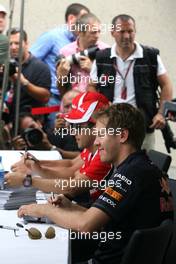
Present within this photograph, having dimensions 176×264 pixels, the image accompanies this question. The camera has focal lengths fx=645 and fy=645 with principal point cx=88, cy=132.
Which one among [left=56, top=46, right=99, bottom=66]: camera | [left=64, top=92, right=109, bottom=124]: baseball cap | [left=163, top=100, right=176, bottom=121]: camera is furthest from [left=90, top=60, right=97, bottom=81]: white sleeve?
[left=64, top=92, right=109, bottom=124]: baseball cap

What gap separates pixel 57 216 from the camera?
8.10 ft

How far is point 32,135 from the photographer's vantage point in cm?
408

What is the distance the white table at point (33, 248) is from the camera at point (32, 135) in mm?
1543

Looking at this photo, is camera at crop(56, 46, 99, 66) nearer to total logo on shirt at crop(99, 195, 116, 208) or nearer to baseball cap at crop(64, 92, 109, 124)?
baseball cap at crop(64, 92, 109, 124)

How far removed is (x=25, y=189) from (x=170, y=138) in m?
1.69

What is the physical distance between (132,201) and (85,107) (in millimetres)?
884

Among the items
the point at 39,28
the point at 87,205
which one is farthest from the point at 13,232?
the point at 39,28

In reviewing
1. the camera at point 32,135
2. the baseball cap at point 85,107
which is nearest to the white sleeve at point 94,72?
the camera at point 32,135

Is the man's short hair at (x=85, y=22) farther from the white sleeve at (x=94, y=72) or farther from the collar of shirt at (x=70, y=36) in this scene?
the collar of shirt at (x=70, y=36)

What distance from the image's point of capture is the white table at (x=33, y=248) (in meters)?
2.09

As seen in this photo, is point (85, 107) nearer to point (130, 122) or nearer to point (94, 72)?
point (130, 122)

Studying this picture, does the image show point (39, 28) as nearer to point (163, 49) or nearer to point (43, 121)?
point (163, 49)

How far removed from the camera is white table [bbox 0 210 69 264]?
209 centimetres

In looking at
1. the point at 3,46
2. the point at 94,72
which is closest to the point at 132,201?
the point at 3,46
